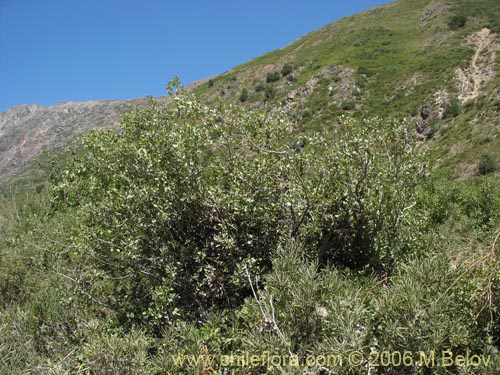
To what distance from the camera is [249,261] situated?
4.90 metres

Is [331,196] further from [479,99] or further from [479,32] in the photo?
[479,32]

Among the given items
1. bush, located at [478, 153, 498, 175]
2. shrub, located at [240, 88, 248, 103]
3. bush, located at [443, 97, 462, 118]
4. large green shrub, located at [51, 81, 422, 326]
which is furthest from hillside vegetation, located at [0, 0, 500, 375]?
shrub, located at [240, 88, 248, 103]

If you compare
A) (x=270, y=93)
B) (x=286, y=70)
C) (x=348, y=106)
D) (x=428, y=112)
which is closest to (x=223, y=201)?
(x=428, y=112)

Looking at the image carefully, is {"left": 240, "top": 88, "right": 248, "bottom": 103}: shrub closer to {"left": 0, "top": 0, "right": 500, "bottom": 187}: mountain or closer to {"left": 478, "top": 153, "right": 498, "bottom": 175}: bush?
{"left": 0, "top": 0, "right": 500, "bottom": 187}: mountain

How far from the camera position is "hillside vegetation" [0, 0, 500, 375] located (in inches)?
129

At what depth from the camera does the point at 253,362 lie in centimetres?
327

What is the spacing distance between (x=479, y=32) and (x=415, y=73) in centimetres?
1151

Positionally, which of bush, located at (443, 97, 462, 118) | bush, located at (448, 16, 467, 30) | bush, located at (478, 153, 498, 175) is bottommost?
bush, located at (478, 153, 498, 175)

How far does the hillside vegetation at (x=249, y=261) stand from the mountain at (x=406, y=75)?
814 inches

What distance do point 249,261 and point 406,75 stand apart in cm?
5136

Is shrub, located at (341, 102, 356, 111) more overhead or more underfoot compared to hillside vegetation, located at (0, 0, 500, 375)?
more overhead

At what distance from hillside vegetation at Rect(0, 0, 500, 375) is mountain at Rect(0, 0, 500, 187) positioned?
20666 mm

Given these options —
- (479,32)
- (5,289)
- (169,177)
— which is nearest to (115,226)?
(169,177)

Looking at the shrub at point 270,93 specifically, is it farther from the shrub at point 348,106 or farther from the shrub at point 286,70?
the shrub at point 348,106
